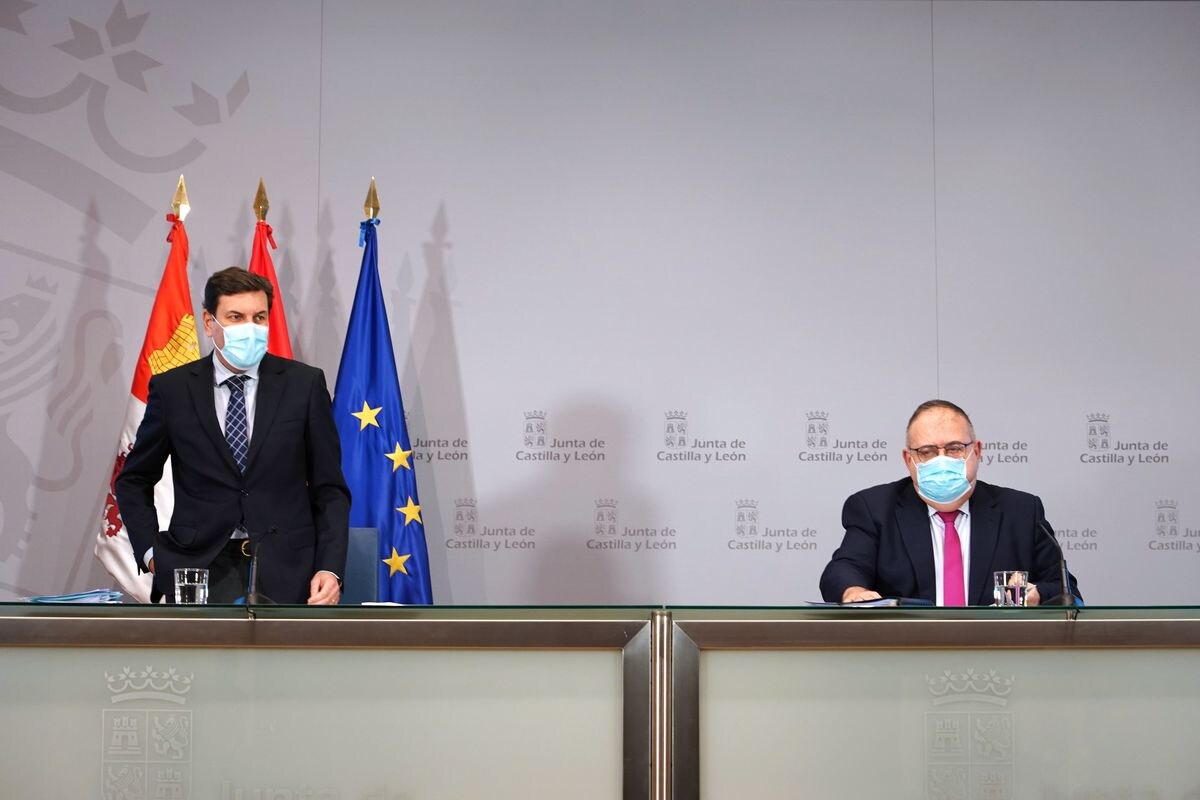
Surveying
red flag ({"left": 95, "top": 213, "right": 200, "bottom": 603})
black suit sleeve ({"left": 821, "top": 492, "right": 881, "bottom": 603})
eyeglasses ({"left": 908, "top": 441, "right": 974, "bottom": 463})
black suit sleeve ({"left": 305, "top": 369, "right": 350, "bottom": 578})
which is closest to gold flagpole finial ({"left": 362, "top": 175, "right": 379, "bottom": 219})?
red flag ({"left": 95, "top": 213, "right": 200, "bottom": 603})

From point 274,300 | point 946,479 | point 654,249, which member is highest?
point 654,249

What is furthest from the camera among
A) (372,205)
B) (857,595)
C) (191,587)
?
(372,205)

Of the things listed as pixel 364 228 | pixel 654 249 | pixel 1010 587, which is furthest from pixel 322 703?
pixel 654 249

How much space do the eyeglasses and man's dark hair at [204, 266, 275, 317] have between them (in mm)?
1823

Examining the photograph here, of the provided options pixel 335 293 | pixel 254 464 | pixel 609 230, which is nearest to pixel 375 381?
pixel 335 293

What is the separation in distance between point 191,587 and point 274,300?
246 cm

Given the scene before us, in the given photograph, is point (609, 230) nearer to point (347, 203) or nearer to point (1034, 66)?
point (347, 203)

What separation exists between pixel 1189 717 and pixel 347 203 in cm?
374

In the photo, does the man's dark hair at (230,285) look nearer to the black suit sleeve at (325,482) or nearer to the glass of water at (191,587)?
the black suit sleeve at (325,482)

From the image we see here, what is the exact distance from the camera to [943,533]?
10.3 feet

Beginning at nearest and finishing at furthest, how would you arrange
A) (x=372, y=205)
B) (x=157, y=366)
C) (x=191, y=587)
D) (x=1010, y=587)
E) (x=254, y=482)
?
(x=191, y=587) → (x=1010, y=587) → (x=254, y=482) → (x=157, y=366) → (x=372, y=205)

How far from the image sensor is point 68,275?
4.68 meters

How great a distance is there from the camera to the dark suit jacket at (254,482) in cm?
292

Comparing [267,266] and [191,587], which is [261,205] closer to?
[267,266]
